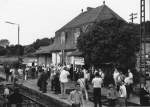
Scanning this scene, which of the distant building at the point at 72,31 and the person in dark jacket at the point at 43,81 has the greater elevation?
the distant building at the point at 72,31

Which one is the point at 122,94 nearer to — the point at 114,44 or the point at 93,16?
the point at 114,44

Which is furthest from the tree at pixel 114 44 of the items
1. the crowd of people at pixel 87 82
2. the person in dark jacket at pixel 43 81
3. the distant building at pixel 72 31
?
the distant building at pixel 72 31

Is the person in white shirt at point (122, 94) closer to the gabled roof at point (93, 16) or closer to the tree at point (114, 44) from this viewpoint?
the tree at point (114, 44)

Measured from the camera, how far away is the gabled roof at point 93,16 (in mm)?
49469

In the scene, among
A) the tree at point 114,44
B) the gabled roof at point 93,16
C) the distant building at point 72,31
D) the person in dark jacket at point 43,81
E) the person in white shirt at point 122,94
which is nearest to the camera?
the person in white shirt at point 122,94

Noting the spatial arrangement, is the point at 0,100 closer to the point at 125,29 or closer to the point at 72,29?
the point at 125,29

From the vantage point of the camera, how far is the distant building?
49.8 metres

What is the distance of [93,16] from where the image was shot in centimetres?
5103

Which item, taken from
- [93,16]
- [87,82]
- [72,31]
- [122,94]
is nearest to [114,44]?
[87,82]

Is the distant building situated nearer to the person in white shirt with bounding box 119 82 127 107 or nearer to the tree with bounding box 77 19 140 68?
the tree with bounding box 77 19 140 68

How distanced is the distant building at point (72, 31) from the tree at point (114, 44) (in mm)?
18368

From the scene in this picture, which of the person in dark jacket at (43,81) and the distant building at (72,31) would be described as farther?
the distant building at (72,31)

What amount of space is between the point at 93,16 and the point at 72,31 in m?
5.11

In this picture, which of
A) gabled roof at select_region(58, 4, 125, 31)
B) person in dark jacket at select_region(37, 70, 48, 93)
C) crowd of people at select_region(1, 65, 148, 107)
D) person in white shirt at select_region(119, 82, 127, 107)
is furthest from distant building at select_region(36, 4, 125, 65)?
person in white shirt at select_region(119, 82, 127, 107)
